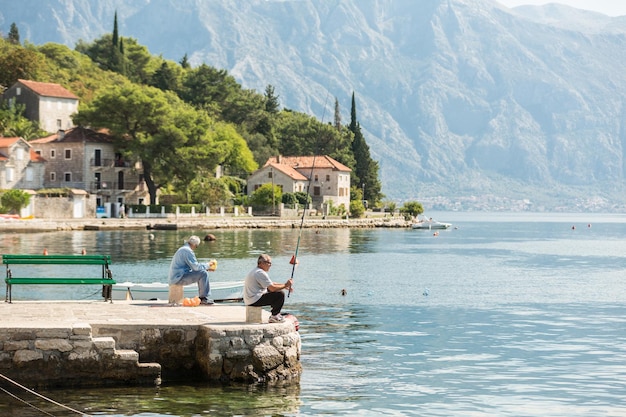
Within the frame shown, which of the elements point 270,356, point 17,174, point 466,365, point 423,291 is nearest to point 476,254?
point 423,291

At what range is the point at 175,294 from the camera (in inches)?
821

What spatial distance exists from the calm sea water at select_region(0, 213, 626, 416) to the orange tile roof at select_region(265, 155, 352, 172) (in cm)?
6571

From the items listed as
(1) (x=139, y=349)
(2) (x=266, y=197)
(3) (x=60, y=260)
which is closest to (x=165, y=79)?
(2) (x=266, y=197)

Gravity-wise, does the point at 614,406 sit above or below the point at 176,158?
below

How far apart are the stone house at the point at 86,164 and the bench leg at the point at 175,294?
83.0m

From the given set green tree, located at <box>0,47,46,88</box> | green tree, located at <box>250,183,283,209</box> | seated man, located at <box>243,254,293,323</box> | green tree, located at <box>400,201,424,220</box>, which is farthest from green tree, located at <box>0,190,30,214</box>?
seated man, located at <box>243,254,293,323</box>

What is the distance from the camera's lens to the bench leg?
2083cm

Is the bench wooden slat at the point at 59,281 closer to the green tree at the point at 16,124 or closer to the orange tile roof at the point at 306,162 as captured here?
the green tree at the point at 16,124

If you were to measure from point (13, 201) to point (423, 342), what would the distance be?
67816mm

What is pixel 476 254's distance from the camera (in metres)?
76.1

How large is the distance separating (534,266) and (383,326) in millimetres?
35998

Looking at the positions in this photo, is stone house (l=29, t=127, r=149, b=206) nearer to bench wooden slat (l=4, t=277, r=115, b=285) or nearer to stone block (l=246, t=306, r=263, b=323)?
bench wooden slat (l=4, t=277, r=115, b=285)

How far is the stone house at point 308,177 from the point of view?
121 m

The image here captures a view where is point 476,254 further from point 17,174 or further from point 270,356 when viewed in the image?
point 270,356
